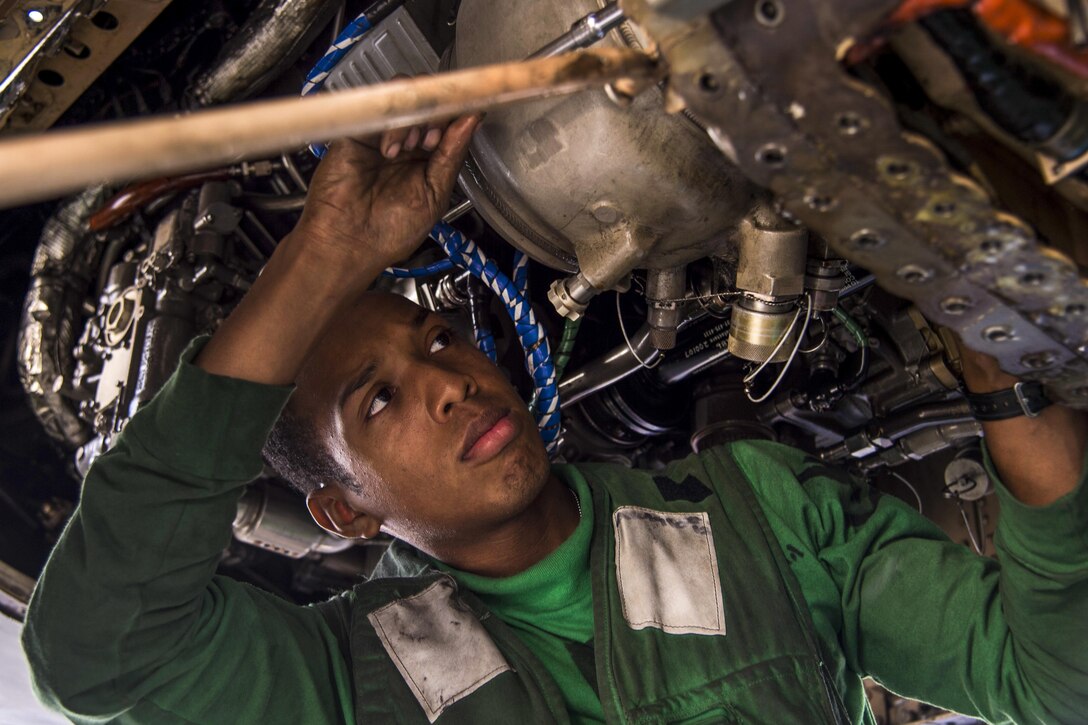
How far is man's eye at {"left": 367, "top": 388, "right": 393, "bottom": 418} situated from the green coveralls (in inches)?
9.6

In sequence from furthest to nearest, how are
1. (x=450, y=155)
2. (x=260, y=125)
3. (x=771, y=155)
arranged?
(x=450, y=155) < (x=771, y=155) < (x=260, y=125)

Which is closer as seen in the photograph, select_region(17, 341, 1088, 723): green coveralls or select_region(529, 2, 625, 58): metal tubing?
select_region(529, 2, 625, 58): metal tubing

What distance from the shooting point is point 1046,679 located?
0.93 metres

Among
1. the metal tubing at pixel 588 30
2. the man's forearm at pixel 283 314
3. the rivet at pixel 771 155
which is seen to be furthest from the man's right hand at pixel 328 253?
the rivet at pixel 771 155

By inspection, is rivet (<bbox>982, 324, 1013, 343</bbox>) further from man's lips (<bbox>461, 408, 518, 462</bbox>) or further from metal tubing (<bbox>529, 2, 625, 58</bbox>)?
man's lips (<bbox>461, 408, 518, 462</bbox>)

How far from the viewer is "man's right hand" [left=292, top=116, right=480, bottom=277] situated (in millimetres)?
927

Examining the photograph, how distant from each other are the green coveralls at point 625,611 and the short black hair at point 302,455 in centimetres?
17

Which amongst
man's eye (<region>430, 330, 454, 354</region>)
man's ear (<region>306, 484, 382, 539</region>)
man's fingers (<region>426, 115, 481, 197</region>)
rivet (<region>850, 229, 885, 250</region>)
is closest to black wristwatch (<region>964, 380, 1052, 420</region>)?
rivet (<region>850, 229, 885, 250</region>)

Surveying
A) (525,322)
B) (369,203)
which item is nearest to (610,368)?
(525,322)

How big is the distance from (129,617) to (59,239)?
37.3 inches

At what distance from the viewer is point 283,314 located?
93 cm

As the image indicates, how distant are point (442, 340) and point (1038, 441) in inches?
30.3

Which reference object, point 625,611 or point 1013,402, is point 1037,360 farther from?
point 625,611

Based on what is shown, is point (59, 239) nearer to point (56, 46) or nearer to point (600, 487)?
point (56, 46)
